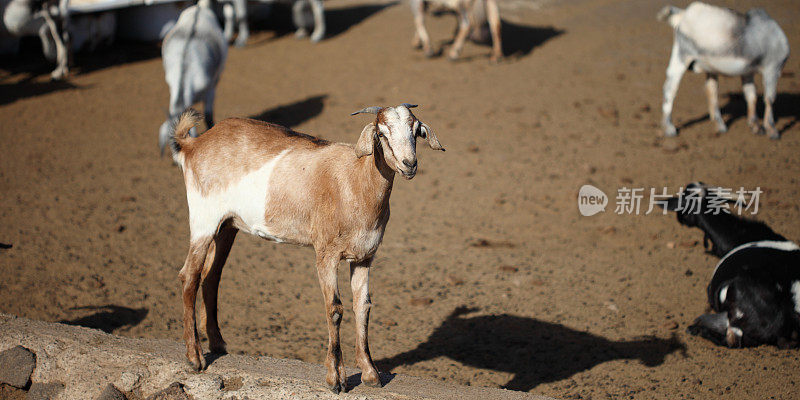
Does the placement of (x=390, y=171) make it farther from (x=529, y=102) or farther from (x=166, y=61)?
(x=529, y=102)

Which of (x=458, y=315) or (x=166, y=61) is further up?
(x=166, y=61)

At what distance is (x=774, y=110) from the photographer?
1008 centimetres

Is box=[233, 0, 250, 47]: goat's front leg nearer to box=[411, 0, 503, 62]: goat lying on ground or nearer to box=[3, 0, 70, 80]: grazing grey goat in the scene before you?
box=[3, 0, 70, 80]: grazing grey goat

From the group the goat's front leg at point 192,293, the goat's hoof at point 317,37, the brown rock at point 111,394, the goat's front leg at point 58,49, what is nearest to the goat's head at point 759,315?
the goat's front leg at point 192,293

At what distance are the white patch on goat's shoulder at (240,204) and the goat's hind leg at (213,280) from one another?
10.5 inches

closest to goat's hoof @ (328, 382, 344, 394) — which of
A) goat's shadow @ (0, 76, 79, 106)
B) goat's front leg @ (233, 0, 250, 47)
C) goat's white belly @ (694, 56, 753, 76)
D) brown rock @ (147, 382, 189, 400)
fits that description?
brown rock @ (147, 382, 189, 400)

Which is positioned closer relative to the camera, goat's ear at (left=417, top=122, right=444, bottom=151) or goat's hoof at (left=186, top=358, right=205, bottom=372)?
goat's ear at (left=417, top=122, right=444, bottom=151)

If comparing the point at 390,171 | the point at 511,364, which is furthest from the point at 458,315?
the point at 390,171

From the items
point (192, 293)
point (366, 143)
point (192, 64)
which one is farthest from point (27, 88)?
point (366, 143)

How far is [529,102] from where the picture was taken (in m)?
10.6

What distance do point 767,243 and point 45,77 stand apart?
11554mm

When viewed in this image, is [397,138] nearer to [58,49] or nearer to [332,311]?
[332,311]

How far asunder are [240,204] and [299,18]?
10.8m

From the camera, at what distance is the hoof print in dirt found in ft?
13.8
